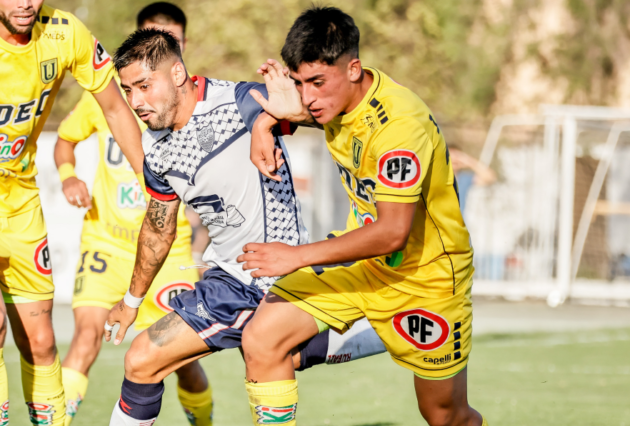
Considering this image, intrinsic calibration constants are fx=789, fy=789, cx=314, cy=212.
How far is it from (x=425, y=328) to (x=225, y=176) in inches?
47.9

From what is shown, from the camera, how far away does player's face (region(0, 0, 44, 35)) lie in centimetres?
384

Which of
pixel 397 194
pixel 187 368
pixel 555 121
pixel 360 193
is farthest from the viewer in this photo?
pixel 555 121

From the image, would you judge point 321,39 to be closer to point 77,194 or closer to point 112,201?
point 77,194

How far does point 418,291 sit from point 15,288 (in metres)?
2.17

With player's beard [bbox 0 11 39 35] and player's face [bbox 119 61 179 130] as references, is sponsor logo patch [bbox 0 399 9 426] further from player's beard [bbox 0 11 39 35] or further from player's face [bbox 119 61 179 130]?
player's beard [bbox 0 11 39 35]

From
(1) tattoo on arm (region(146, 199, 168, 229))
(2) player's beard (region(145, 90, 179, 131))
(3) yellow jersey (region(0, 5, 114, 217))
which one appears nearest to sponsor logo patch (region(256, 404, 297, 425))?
(1) tattoo on arm (region(146, 199, 168, 229))

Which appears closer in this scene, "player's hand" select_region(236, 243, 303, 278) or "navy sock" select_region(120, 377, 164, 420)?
"player's hand" select_region(236, 243, 303, 278)

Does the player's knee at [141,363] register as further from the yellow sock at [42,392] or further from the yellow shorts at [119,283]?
the yellow shorts at [119,283]

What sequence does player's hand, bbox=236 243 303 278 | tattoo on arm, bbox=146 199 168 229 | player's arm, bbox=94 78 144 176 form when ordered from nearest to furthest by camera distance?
player's hand, bbox=236 243 303 278 < tattoo on arm, bbox=146 199 168 229 < player's arm, bbox=94 78 144 176

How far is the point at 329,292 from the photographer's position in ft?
12.4

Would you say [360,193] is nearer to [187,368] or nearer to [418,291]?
[418,291]

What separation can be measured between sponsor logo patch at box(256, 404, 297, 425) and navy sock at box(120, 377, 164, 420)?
53 centimetres

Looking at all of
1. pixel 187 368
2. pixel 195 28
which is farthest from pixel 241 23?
pixel 187 368

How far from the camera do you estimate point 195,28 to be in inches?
958
